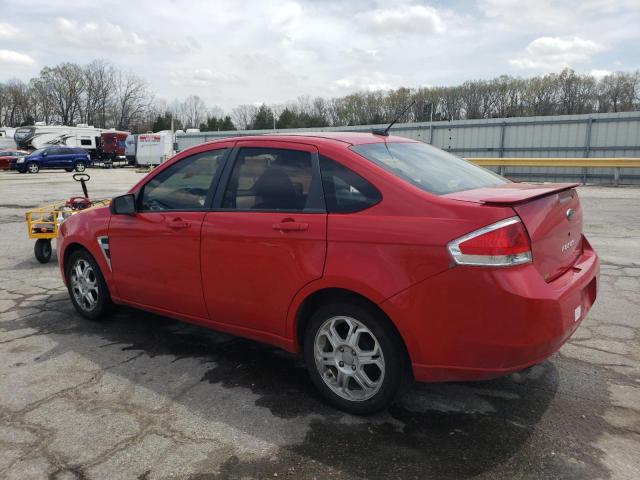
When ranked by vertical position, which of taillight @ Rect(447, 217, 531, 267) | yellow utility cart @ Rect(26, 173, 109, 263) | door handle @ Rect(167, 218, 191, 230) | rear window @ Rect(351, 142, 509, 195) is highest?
rear window @ Rect(351, 142, 509, 195)

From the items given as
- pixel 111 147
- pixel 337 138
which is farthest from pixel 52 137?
pixel 337 138

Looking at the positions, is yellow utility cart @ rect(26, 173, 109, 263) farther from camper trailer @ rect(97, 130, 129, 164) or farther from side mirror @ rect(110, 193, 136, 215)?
camper trailer @ rect(97, 130, 129, 164)

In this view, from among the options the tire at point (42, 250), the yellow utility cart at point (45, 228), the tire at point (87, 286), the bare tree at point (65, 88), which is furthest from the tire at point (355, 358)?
the bare tree at point (65, 88)

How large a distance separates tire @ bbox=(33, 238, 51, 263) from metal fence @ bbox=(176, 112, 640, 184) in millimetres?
19157

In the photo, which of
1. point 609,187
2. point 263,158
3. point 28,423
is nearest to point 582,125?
point 609,187

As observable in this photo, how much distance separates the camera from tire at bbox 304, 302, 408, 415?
2.89 metres

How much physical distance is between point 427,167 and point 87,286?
133 inches

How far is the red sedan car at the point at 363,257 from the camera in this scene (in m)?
2.60

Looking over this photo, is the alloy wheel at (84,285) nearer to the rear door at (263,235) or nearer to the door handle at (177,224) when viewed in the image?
the door handle at (177,224)

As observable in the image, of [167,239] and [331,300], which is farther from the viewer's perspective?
[167,239]

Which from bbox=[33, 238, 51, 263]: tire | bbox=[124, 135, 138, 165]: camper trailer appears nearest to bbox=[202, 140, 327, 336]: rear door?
bbox=[33, 238, 51, 263]: tire

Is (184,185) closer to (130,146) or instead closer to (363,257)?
(363,257)

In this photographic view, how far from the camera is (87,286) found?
191 inches

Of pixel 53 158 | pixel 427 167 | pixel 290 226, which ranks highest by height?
pixel 53 158
